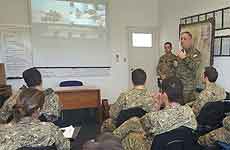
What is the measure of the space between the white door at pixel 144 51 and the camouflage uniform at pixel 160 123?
438cm

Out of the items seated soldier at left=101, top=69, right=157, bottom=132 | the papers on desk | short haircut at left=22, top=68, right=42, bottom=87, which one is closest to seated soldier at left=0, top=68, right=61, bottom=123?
short haircut at left=22, top=68, right=42, bottom=87

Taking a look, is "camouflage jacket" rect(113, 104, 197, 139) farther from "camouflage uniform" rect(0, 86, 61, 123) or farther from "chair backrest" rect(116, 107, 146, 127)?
"camouflage uniform" rect(0, 86, 61, 123)

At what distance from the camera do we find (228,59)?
426 centimetres

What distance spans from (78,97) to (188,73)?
6.74 ft

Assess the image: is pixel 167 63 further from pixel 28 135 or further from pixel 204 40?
pixel 28 135

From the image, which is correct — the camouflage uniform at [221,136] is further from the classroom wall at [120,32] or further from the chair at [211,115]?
the classroom wall at [120,32]

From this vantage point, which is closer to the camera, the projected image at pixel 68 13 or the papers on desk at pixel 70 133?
the papers on desk at pixel 70 133

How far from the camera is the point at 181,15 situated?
18.2 ft

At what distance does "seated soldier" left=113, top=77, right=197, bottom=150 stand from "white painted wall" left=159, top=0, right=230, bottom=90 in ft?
8.55

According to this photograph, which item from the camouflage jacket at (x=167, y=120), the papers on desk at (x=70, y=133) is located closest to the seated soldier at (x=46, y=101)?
the papers on desk at (x=70, y=133)

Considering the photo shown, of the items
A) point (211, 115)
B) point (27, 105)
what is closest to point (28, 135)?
point (27, 105)

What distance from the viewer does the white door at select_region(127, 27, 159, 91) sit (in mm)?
6461

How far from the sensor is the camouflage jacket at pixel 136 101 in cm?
249

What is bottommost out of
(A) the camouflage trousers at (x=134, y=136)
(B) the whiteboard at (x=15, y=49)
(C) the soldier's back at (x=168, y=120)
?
(A) the camouflage trousers at (x=134, y=136)
